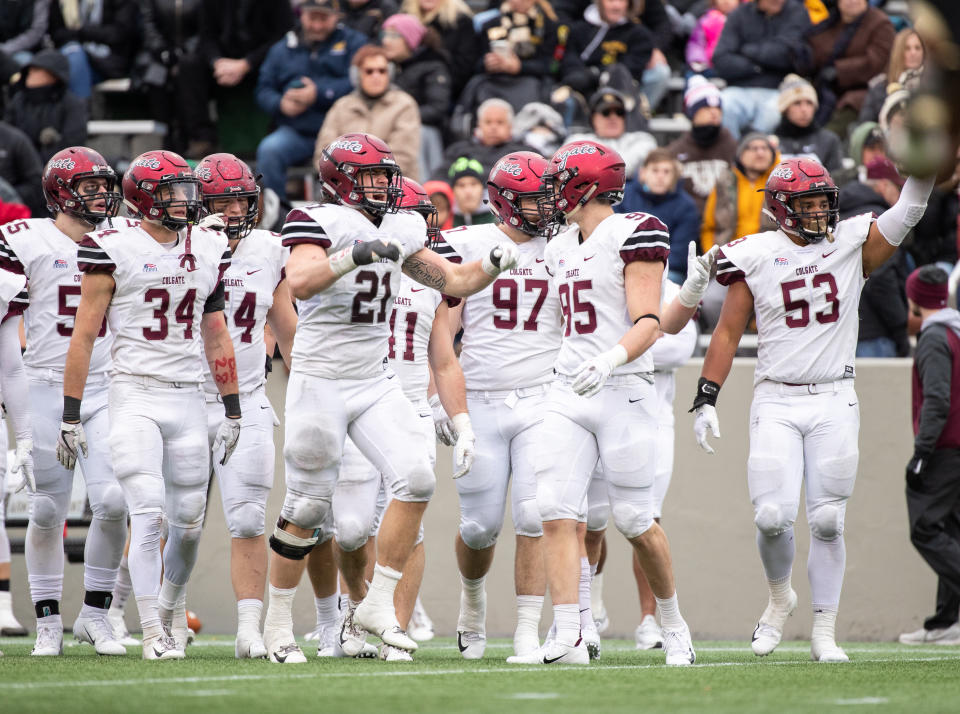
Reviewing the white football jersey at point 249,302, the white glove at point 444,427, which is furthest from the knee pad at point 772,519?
the white football jersey at point 249,302

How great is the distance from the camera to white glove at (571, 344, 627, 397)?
5.76 metres

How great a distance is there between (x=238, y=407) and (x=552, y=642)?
5.89 ft

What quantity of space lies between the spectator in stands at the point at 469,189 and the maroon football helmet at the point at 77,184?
3.05 metres

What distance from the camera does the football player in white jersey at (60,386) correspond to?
690cm

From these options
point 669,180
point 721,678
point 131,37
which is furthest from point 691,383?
point 131,37

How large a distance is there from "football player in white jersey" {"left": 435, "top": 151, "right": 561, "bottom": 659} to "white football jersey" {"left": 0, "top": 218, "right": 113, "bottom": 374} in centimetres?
181

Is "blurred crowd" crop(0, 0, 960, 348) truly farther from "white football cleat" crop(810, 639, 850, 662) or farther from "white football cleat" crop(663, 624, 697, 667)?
"white football cleat" crop(663, 624, 697, 667)

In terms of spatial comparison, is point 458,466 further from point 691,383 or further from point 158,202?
point 691,383

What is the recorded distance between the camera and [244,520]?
265 inches

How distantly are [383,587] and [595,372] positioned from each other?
1.24m

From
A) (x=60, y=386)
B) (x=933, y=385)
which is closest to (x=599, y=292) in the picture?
(x=60, y=386)

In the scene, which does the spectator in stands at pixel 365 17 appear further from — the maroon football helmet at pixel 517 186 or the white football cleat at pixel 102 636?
the white football cleat at pixel 102 636

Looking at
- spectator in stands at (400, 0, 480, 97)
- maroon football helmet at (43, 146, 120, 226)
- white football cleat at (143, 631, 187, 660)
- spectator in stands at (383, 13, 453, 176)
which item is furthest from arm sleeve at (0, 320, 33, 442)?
spectator in stands at (400, 0, 480, 97)

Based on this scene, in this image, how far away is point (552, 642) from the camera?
20.1 feet
